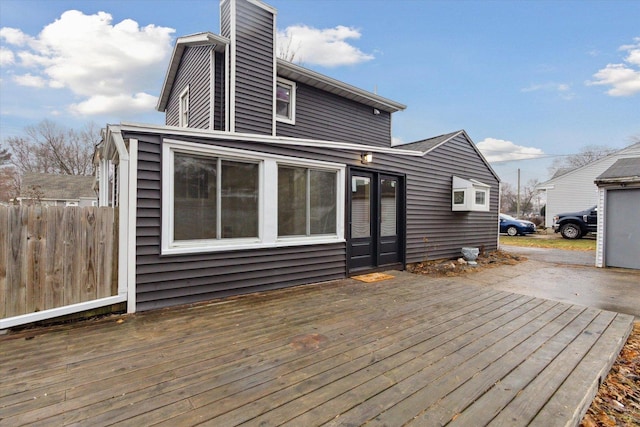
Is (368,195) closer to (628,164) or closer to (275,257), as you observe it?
(275,257)

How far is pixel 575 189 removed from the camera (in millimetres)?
18188

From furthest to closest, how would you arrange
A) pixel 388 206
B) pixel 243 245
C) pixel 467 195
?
pixel 467 195 < pixel 388 206 < pixel 243 245

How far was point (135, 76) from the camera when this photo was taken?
18.1 metres

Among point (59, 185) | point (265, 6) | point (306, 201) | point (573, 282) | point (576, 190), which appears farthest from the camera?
point (59, 185)

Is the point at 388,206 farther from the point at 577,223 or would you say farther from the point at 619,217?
the point at 577,223

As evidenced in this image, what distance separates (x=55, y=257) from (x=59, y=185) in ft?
91.0

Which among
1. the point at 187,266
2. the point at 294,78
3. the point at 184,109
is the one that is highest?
the point at 294,78

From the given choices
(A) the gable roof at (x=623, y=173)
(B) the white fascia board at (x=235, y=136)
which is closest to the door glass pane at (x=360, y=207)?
(B) the white fascia board at (x=235, y=136)

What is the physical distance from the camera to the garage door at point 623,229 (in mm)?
6859

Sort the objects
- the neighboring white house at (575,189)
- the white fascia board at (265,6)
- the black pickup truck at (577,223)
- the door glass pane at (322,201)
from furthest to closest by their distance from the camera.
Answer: the neighboring white house at (575,189), the black pickup truck at (577,223), the white fascia board at (265,6), the door glass pane at (322,201)

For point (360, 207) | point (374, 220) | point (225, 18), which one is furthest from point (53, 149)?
point (374, 220)

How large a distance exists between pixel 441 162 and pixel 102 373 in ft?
25.4

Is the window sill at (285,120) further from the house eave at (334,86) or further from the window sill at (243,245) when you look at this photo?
the window sill at (243,245)

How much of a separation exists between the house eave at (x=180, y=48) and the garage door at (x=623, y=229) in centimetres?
973
